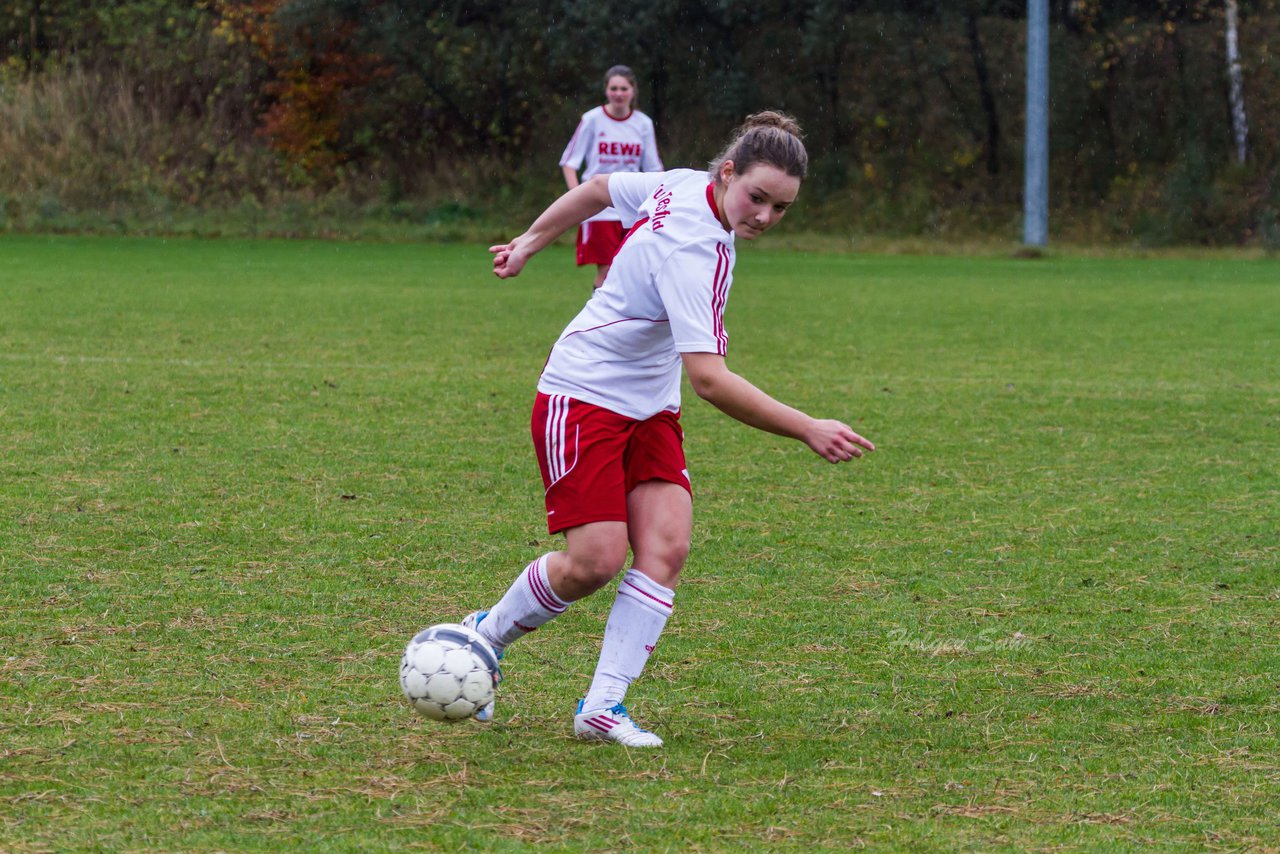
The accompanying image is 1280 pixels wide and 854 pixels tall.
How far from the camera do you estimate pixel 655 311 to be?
3.68 metres

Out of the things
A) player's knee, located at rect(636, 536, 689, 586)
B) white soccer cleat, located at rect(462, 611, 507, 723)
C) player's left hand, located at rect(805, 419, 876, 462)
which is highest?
player's left hand, located at rect(805, 419, 876, 462)

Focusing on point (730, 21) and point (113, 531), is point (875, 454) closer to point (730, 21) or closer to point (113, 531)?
point (113, 531)

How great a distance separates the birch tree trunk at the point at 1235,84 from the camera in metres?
26.9

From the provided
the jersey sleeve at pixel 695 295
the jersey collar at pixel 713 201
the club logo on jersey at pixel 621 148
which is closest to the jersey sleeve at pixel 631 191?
the jersey collar at pixel 713 201

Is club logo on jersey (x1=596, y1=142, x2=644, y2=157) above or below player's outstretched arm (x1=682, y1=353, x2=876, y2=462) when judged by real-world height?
above

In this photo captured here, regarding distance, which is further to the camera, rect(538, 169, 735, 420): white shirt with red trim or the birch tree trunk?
the birch tree trunk

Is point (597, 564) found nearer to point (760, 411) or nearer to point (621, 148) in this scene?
point (760, 411)

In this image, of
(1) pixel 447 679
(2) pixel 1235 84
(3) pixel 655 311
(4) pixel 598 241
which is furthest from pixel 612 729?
(2) pixel 1235 84

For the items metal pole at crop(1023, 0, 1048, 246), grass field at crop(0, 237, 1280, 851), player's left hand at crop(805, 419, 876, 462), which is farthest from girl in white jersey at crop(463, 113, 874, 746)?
metal pole at crop(1023, 0, 1048, 246)

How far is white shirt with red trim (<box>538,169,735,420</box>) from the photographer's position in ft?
11.5

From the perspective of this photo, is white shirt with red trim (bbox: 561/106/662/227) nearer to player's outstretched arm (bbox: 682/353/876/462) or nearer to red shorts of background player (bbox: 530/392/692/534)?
red shorts of background player (bbox: 530/392/692/534)

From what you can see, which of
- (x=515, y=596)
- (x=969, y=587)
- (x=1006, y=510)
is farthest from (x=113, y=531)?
(x=1006, y=510)

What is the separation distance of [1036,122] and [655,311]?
20199 millimetres

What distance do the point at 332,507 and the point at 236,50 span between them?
25442 millimetres
